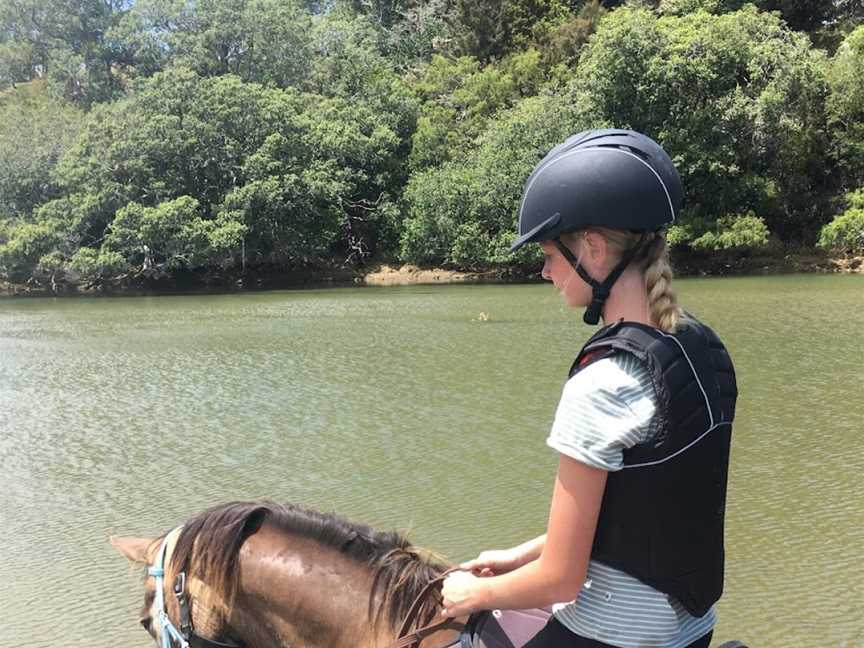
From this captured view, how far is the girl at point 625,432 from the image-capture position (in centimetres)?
113

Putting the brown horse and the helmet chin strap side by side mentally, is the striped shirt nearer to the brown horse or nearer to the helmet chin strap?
the helmet chin strap

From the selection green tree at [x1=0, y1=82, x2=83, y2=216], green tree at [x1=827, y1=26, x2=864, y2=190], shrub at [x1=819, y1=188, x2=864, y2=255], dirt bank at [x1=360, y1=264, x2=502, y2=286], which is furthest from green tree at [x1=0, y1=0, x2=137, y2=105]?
shrub at [x1=819, y1=188, x2=864, y2=255]

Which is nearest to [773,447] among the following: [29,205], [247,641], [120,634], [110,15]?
[120,634]

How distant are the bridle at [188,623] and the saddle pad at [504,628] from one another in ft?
0.15

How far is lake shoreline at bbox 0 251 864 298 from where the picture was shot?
25.7 metres

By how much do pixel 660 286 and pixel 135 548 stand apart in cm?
122

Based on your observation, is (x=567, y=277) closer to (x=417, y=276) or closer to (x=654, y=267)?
(x=654, y=267)

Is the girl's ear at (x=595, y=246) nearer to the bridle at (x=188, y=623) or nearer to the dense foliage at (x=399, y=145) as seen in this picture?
the bridle at (x=188, y=623)

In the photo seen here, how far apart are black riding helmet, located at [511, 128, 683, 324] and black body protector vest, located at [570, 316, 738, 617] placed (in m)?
0.14

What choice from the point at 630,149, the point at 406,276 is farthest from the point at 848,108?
the point at 630,149

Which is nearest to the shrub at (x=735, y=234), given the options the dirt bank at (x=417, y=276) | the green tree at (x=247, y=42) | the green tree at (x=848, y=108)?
the green tree at (x=848, y=108)

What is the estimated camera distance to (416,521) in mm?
5262

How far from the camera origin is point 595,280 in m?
1.23

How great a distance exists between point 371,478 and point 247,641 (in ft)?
15.6
